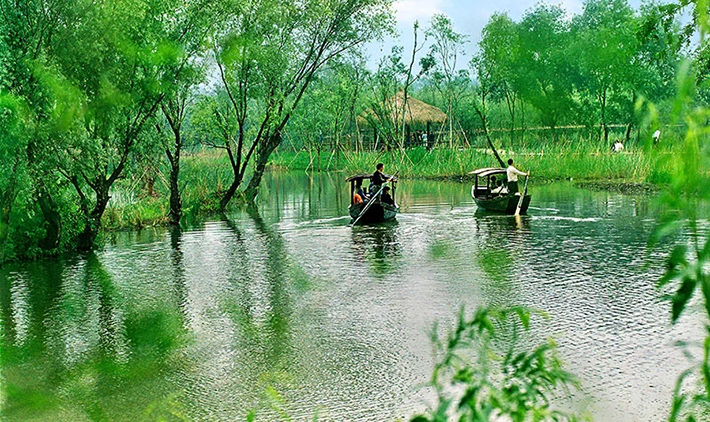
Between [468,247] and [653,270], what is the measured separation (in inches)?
177

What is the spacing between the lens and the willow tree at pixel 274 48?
80.7 feet

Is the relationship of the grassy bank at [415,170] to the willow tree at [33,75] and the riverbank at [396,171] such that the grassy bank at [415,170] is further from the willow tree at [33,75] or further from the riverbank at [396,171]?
the willow tree at [33,75]

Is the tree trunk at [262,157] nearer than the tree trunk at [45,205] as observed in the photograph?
No

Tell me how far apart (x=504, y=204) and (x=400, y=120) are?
29333mm

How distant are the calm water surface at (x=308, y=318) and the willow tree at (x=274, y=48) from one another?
632 cm

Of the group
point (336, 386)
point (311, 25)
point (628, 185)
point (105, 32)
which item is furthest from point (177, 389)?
point (628, 185)

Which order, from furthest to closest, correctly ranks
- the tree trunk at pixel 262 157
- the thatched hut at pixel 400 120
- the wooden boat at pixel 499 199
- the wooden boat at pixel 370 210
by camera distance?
the thatched hut at pixel 400 120
the tree trunk at pixel 262 157
the wooden boat at pixel 499 199
the wooden boat at pixel 370 210

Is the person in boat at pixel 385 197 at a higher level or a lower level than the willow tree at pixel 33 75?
lower

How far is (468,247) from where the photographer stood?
17.3 meters

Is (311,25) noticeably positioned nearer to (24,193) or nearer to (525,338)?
(24,193)

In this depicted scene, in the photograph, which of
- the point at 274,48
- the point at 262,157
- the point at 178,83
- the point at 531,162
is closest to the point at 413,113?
the point at 531,162

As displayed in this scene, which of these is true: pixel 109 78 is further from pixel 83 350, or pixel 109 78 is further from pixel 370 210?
pixel 370 210

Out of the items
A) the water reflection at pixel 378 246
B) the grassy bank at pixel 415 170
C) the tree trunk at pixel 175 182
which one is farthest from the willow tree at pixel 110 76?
the water reflection at pixel 378 246

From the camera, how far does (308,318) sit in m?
11.0
